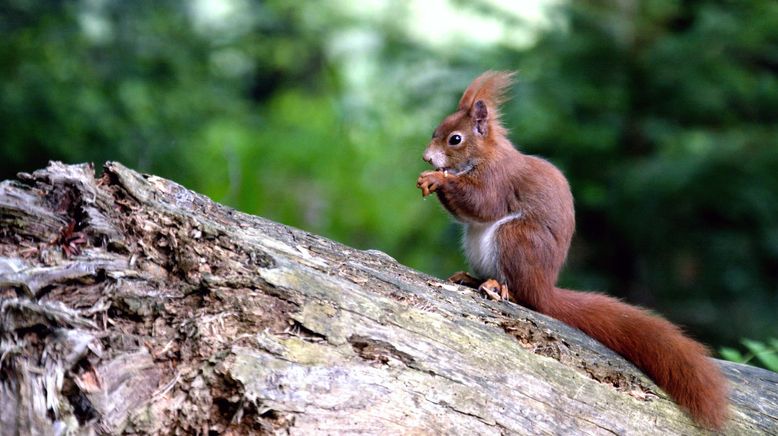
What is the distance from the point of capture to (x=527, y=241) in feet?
9.14

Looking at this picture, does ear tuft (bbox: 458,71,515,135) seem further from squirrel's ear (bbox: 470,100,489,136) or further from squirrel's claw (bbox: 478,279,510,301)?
squirrel's claw (bbox: 478,279,510,301)

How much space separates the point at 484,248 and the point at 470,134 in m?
0.49

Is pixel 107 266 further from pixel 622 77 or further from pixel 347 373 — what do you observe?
pixel 622 77

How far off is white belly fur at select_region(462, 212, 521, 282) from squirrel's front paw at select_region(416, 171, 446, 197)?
0.23m

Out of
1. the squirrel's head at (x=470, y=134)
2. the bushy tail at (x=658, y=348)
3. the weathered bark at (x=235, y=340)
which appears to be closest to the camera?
the weathered bark at (x=235, y=340)

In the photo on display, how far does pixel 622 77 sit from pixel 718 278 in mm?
1371

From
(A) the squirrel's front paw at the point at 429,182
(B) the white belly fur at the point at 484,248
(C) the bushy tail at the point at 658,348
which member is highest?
(A) the squirrel's front paw at the point at 429,182

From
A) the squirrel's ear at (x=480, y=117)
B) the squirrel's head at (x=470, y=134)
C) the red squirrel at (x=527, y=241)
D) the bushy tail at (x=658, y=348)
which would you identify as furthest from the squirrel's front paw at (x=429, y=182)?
the bushy tail at (x=658, y=348)

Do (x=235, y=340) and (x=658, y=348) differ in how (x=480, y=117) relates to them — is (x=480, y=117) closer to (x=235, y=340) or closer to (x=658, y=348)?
(x=658, y=348)

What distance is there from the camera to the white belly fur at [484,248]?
9.27 feet

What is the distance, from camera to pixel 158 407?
5.86 feet

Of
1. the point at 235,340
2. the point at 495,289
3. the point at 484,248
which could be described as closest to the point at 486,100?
the point at 484,248

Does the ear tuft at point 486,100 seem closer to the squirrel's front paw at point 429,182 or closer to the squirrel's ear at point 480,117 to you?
the squirrel's ear at point 480,117

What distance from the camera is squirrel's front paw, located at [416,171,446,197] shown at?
2875 mm
